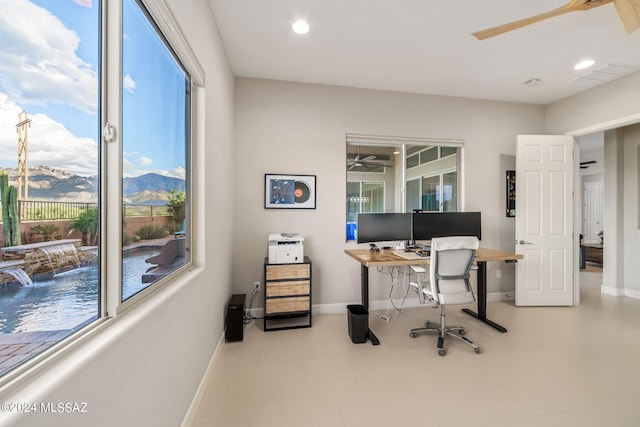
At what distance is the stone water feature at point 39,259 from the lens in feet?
2.03

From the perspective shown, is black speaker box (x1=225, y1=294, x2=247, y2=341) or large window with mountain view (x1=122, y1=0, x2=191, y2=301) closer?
large window with mountain view (x1=122, y1=0, x2=191, y2=301)

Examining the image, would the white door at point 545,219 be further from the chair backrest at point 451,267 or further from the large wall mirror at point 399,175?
the chair backrest at point 451,267

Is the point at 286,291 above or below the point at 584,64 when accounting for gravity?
below

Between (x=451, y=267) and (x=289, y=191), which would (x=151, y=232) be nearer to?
(x=289, y=191)

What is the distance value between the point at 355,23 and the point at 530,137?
9.75 feet

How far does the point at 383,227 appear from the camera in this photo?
308cm

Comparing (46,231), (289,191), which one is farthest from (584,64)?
(46,231)

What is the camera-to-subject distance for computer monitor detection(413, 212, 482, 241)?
312 centimetres

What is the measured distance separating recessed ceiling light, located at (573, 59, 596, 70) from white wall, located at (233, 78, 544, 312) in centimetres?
91

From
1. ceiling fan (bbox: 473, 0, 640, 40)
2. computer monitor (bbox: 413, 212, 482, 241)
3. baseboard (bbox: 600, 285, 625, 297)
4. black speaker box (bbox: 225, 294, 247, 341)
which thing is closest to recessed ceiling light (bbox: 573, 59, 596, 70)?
ceiling fan (bbox: 473, 0, 640, 40)

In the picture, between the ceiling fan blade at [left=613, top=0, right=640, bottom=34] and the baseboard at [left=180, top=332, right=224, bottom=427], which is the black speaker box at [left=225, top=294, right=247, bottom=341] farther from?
the ceiling fan blade at [left=613, top=0, right=640, bottom=34]

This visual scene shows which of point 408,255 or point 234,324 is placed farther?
point 408,255

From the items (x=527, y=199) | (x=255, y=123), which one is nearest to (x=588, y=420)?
(x=527, y=199)

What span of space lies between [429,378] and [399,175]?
2.47 meters
